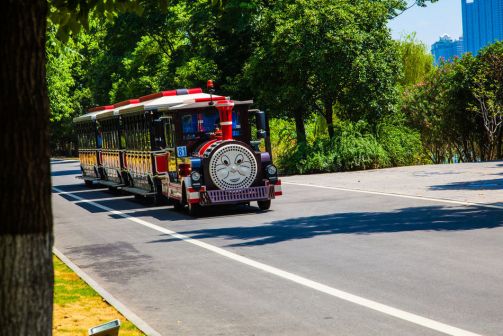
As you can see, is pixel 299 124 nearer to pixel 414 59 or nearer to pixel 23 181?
pixel 414 59

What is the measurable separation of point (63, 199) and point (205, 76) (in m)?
14.1

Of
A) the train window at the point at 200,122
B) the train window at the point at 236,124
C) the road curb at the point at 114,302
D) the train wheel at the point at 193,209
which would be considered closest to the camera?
the road curb at the point at 114,302

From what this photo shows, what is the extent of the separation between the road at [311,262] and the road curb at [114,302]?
188 millimetres

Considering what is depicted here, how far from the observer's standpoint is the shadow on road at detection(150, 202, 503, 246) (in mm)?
15172

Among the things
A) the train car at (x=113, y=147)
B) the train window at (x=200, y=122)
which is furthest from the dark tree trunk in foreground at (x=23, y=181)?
the train car at (x=113, y=147)

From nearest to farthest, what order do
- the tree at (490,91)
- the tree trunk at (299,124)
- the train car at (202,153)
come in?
1. the train car at (202,153)
2. the tree at (490,91)
3. the tree trunk at (299,124)

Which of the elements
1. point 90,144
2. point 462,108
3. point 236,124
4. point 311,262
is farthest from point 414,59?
point 311,262

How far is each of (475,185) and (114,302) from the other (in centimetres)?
1603

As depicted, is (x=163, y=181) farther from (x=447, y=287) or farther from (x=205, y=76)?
(x=205, y=76)

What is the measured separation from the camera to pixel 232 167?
19828mm

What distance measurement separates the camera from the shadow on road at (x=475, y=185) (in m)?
22.8

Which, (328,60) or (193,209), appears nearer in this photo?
(193,209)

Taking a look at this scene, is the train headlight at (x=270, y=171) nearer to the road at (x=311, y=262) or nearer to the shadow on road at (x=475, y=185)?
the road at (x=311, y=262)

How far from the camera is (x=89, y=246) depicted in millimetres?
15750
